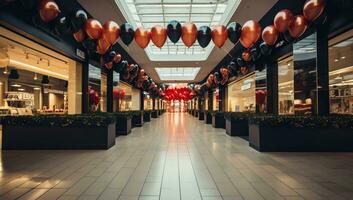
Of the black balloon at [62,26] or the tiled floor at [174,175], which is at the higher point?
the black balloon at [62,26]

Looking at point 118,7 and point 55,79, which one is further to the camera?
point 55,79

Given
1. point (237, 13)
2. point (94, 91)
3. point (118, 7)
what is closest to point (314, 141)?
point (237, 13)

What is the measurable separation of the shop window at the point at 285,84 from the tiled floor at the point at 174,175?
3.97 m

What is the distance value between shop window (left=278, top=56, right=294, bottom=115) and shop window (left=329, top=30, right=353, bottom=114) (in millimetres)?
1354

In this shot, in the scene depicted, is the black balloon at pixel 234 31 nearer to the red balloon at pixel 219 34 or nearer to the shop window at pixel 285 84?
the red balloon at pixel 219 34

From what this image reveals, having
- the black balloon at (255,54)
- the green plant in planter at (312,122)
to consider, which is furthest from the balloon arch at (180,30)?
the black balloon at (255,54)

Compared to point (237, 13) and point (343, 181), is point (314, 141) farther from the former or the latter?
point (237, 13)

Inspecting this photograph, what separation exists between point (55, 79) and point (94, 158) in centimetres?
1288

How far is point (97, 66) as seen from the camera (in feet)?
36.0

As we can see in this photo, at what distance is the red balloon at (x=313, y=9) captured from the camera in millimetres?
4996

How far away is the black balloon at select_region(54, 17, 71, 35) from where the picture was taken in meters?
5.28

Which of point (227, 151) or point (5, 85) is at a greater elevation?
point (5, 85)

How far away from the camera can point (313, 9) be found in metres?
5.07

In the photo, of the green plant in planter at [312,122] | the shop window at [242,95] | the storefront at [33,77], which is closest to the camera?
the green plant in planter at [312,122]
